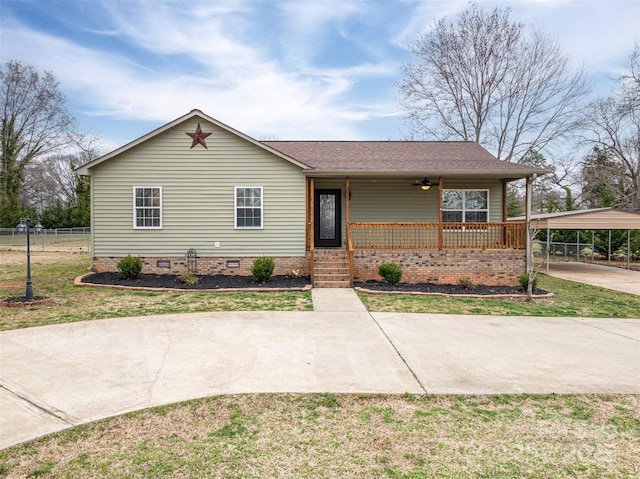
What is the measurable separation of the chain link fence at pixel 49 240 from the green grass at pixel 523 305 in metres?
21.7

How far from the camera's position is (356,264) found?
1120cm

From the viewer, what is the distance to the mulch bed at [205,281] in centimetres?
1033

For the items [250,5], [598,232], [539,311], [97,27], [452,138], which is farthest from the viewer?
[452,138]

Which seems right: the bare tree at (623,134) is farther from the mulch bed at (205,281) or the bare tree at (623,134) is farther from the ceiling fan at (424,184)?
the mulch bed at (205,281)

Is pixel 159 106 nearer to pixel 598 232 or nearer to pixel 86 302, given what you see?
pixel 86 302

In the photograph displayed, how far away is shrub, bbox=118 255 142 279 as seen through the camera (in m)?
10.7

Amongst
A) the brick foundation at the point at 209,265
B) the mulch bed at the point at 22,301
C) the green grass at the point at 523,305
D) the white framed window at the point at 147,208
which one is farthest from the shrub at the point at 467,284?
the mulch bed at the point at 22,301

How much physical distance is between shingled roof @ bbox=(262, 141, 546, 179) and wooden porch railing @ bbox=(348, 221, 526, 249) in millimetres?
1542

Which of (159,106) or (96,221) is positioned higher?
(159,106)

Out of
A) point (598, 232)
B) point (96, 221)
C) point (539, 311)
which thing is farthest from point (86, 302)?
point (598, 232)

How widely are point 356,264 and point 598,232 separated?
18145 millimetres

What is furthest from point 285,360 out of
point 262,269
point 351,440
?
point 262,269

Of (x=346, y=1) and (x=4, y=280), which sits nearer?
(x=4, y=280)

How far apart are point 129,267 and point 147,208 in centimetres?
201
